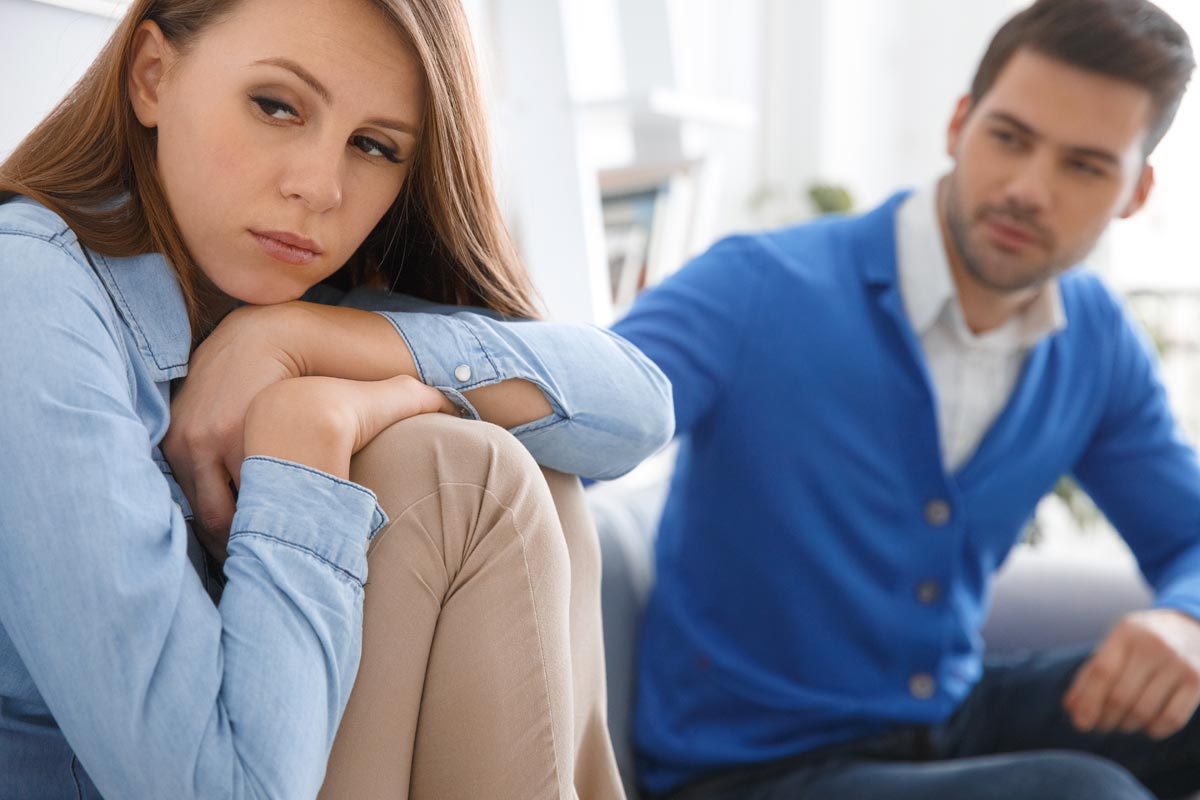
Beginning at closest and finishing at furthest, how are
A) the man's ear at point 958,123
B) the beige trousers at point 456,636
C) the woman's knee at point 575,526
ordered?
the beige trousers at point 456,636, the woman's knee at point 575,526, the man's ear at point 958,123

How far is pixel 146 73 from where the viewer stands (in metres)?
0.85

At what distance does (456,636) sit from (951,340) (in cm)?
101

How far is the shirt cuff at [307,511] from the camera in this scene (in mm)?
701

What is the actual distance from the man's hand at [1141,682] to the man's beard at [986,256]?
45cm

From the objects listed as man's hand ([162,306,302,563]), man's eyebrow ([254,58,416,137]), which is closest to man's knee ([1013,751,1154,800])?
man's hand ([162,306,302,563])

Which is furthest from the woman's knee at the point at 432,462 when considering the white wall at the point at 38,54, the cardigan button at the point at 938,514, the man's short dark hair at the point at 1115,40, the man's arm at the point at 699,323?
the man's short dark hair at the point at 1115,40

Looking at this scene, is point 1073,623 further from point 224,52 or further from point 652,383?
point 224,52

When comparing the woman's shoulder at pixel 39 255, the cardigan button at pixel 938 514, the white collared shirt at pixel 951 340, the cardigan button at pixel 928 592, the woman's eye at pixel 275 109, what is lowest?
the cardigan button at pixel 928 592

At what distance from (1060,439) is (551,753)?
41.4 inches

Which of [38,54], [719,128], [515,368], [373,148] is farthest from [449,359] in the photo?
[719,128]

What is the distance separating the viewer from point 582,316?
Result: 1.78m

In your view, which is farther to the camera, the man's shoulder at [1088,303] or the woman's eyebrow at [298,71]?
the man's shoulder at [1088,303]

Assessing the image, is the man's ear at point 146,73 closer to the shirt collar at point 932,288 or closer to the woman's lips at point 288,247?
the woman's lips at point 288,247

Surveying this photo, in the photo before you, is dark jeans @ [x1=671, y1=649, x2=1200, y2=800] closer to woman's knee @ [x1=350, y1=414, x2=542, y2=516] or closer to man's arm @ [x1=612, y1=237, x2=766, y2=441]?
man's arm @ [x1=612, y1=237, x2=766, y2=441]
